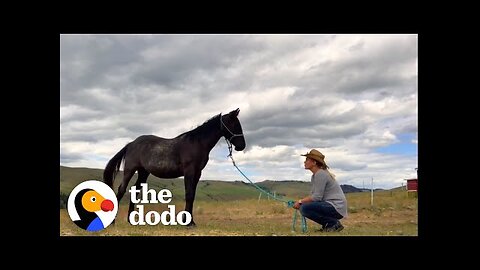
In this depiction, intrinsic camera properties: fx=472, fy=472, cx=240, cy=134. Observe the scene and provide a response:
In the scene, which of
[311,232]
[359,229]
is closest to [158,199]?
[311,232]

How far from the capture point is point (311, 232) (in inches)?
386

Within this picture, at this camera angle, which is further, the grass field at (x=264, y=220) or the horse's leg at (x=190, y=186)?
the horse's leg at (x=190, y=186)

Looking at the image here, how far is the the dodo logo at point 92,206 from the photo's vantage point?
9117mm

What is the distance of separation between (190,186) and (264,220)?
263 cm

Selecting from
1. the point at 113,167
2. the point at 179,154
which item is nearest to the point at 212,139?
the point at 179,154

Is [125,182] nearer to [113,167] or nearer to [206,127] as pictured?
[113,167]

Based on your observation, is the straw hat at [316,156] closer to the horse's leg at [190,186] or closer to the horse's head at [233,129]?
the horse's head at [233,129]

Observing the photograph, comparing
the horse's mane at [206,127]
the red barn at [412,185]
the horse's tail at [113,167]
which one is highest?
the horse's mane at [206,127]

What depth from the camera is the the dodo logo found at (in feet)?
29.9

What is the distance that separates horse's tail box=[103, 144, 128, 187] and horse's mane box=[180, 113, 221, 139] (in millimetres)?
1809

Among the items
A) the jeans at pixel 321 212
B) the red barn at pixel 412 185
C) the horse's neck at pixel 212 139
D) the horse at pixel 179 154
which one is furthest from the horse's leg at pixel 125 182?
the red barn at pixel 412 185

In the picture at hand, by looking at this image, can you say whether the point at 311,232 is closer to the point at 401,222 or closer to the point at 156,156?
the point at 401,222

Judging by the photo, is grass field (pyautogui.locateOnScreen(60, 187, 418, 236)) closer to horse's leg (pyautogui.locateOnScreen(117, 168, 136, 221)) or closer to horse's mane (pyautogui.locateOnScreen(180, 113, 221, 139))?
horse's leg (pyautogui.locateOnScreen(117, 168, 136, 221))

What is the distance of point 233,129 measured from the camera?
10531mm
